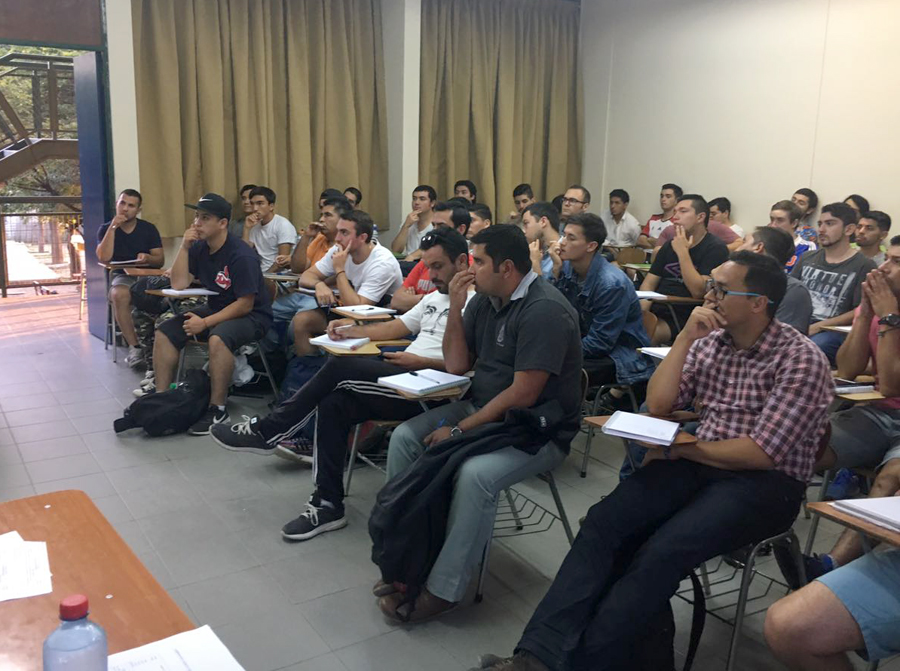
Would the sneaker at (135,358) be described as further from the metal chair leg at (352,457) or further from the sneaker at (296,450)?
the metal chair leg at (352,457)

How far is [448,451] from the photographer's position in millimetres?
2346

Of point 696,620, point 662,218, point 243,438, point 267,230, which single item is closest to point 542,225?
point 243,438

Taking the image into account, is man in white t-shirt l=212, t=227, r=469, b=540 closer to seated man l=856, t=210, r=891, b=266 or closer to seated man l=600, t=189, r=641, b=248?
seated man l=856, t=210, r=891, b=266

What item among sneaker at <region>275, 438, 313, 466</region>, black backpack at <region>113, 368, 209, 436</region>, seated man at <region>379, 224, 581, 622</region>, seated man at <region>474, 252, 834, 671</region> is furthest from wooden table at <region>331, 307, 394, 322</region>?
seated man at <region>474, 252, 834, 671</region>

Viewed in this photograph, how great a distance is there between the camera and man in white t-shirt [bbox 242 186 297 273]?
5.82m

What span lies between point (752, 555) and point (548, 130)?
20.6 feet

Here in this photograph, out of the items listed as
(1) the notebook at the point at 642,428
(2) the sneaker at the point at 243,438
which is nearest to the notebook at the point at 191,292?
(2) the sneaker at the point at 243,438

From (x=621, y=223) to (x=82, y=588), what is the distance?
6514mm

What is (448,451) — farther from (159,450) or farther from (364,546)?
(159,450)

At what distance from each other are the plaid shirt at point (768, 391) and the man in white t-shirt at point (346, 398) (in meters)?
1.11

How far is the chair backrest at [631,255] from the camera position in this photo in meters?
6.60

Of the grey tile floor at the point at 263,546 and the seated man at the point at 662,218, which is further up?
the seated man at the point at 662,218

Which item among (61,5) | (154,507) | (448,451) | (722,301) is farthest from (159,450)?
(61,5)

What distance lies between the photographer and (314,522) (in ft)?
9.37
